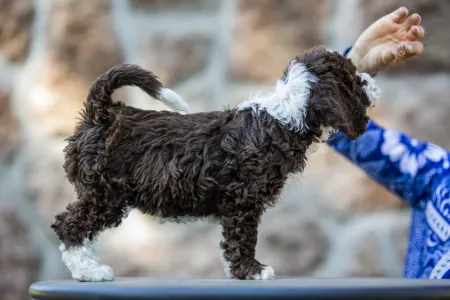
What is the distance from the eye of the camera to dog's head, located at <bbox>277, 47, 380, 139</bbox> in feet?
2.31

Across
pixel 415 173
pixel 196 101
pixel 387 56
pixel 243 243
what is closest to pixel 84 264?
pixel 243 243

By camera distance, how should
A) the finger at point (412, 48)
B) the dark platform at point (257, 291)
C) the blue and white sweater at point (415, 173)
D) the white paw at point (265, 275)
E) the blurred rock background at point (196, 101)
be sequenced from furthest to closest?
1. the blurred rock background at point (196, 101)
2. the blue and white sweater at point (415, 173)
3. the finger at point (412, 48)
4. the white paw at point (265, 275)
5. the dark platform at point (257, 291)

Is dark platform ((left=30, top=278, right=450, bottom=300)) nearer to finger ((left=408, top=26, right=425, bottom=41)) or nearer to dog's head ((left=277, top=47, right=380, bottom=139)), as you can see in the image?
dog's head ((left=277, top=47, right=380, bottom=139))

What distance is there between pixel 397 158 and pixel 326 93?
39 centimetres

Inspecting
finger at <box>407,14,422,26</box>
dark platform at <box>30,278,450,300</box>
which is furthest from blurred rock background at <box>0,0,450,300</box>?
dark platform at <box>30,278,450,300</box>

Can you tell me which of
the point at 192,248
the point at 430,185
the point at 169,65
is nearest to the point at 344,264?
the point at 192,248

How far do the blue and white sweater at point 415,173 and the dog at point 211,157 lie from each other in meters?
0.31

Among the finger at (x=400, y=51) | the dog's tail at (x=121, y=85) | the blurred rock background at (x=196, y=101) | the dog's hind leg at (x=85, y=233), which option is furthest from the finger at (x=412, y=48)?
the blurred rock background at (x=196, y=101)

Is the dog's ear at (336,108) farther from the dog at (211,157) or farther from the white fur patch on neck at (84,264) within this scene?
the white fur patch on neck at (84,264)

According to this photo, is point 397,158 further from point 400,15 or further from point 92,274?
point 92,274

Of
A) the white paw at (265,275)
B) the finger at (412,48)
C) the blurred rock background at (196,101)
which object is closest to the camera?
the white paw at (265,275)

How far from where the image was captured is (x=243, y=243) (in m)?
0.70

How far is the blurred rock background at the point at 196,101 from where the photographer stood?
1457 millimetres

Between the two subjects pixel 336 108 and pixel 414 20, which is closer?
pixel 336 108
